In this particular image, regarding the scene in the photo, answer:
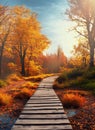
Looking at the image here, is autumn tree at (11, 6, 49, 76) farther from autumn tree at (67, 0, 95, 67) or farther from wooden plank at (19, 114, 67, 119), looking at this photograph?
Result: wooden plank at (19, 114, 67, 119)

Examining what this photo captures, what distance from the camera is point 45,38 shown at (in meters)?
40.4

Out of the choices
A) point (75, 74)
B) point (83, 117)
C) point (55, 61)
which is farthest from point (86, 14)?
point (55, 61)

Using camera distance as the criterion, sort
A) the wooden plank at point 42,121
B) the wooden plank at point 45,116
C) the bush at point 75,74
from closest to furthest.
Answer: the wooden plank at point 42,121 < the wooden plank at point 45,116 < the bush at point 75,74

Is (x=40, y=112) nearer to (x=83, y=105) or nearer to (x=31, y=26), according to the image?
(x=83, y=105)

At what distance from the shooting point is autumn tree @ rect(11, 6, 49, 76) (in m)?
36.9

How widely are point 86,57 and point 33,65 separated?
15068mm

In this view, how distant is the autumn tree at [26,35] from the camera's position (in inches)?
1454

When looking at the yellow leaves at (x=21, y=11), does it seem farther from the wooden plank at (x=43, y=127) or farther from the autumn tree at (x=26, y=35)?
the wooden plank at (x=43, y=127)

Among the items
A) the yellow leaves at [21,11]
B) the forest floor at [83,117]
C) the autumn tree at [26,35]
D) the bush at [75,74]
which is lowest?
the forest floor at [83,117]

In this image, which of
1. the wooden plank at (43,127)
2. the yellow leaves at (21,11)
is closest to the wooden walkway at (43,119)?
the wooden plank at (43,127)

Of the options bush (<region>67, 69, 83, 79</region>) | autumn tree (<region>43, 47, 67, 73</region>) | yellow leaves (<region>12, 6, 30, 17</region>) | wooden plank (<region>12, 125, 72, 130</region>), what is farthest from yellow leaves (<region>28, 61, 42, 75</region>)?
wooden plank (<region>12, 125, 72, 130</region>)

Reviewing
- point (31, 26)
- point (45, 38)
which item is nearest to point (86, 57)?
point (45, 38)

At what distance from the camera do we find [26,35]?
37.1 meters

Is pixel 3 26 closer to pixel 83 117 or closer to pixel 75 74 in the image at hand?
pixel 75 74
